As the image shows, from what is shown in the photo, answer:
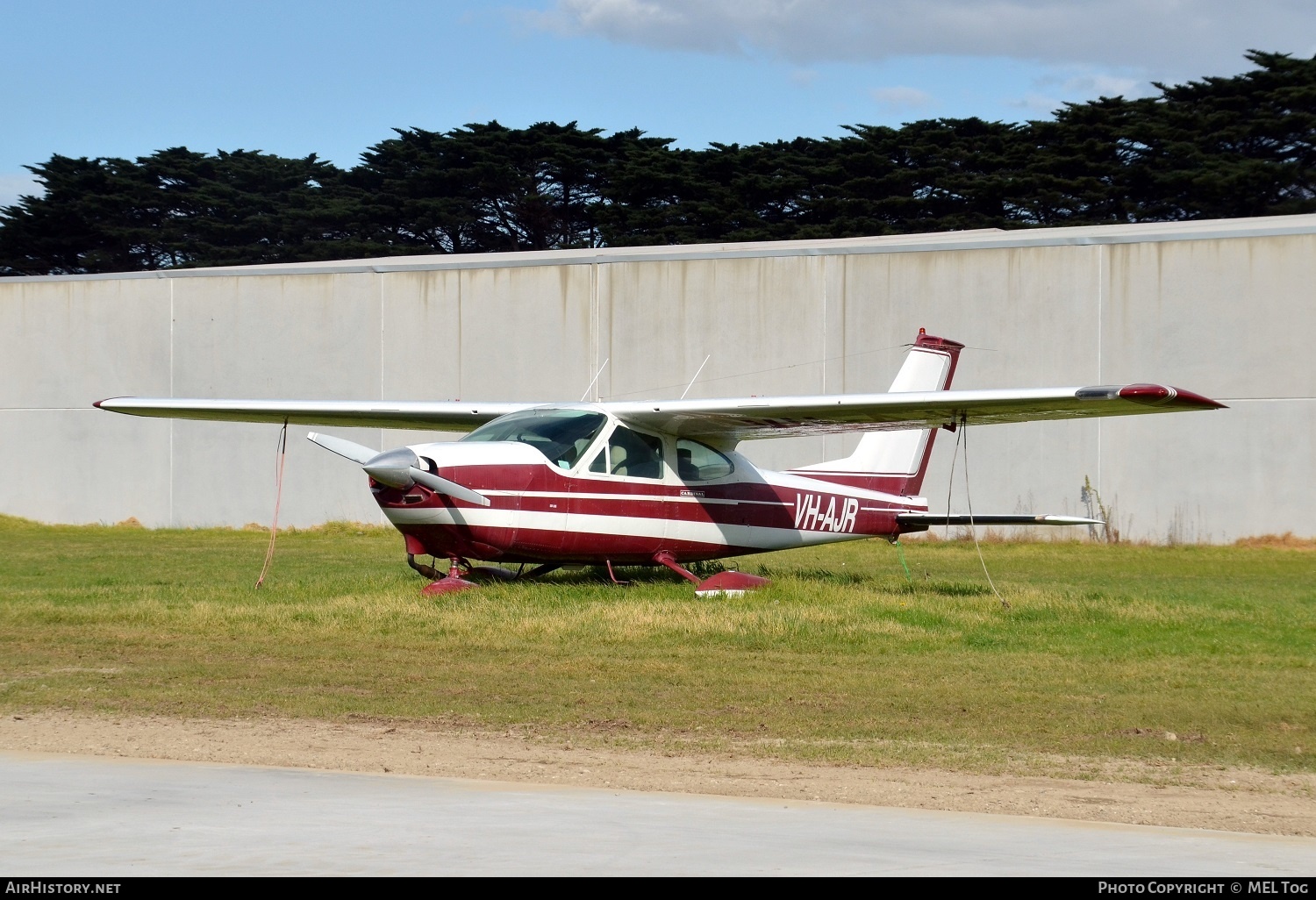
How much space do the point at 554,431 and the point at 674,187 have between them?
1821 inches

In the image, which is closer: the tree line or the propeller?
the propeller

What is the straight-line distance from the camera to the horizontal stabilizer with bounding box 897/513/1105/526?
14883mm

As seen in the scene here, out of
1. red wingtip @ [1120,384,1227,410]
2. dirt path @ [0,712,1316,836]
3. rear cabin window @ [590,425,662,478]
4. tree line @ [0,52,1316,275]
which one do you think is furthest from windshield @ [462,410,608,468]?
tree line @ [0,52,1316,275]

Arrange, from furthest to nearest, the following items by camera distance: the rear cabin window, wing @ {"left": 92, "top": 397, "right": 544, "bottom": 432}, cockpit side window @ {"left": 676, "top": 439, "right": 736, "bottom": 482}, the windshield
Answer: wing @ {"left": 92, "top": 397, "right": 544, "bottom": 432} → cockpit side window @ {"left": 676, "top": 439, "right": 736, "bottom": 482} → the rear cabin window → the windshield

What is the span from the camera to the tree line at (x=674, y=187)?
2066 inches

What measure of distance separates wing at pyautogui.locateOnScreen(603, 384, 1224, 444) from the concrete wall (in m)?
8.58

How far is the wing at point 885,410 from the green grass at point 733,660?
1730 millimetres

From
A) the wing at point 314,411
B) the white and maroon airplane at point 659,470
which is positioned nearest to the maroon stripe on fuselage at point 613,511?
the white and maroon airplane at point 659,470

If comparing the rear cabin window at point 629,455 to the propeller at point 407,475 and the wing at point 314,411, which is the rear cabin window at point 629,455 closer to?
the propeller at point 407,475

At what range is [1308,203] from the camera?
48531 millimetres

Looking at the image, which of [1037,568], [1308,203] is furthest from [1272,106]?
[1037,568]

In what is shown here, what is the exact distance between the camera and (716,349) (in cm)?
2459

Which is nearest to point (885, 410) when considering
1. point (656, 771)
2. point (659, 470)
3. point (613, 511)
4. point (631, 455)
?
point (659, 470)

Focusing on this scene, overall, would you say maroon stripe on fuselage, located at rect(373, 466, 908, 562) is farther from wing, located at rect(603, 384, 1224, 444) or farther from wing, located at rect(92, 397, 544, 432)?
wing, located at rect(92, 397, 544, 432)
